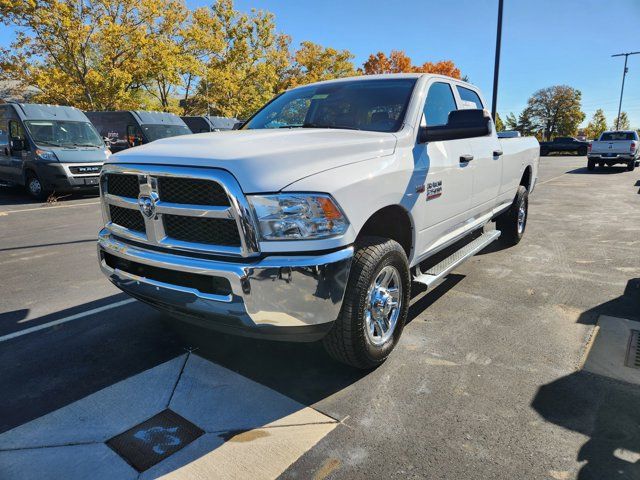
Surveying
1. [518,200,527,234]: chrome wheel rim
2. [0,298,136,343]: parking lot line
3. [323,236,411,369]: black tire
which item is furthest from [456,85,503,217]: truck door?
[0,298,136,343]: parking lot line

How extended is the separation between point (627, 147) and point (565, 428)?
73.6ft

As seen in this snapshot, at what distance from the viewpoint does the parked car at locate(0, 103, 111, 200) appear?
11.5 metres

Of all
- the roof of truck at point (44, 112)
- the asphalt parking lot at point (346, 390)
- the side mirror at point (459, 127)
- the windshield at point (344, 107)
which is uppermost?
the roof of truck at point (44, 112)

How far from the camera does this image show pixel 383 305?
3.05 m

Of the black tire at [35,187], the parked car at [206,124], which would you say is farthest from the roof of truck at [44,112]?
the parked car at [206,124]

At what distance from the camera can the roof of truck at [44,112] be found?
11969 mm

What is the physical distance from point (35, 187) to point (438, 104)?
11458 mm

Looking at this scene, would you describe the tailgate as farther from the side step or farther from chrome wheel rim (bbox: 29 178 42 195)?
chrome wheel rim (bbox: 29 178 42 195)

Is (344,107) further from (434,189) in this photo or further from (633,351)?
(633,351)

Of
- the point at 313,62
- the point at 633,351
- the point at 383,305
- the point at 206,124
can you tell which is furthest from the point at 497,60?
the point at 313,62

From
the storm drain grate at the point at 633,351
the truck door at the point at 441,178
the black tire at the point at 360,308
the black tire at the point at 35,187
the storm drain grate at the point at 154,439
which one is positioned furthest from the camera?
the black tire at the point at 35,187

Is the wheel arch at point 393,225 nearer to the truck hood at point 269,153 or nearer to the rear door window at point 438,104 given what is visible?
the truck hood at point 269,153

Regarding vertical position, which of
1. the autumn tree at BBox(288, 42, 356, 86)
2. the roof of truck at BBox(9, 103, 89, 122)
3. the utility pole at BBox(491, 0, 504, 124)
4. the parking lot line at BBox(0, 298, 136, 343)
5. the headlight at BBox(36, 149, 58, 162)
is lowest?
the parking lot line at BBox(0, 298, 136, 343)

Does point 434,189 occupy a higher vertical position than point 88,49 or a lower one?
lower
